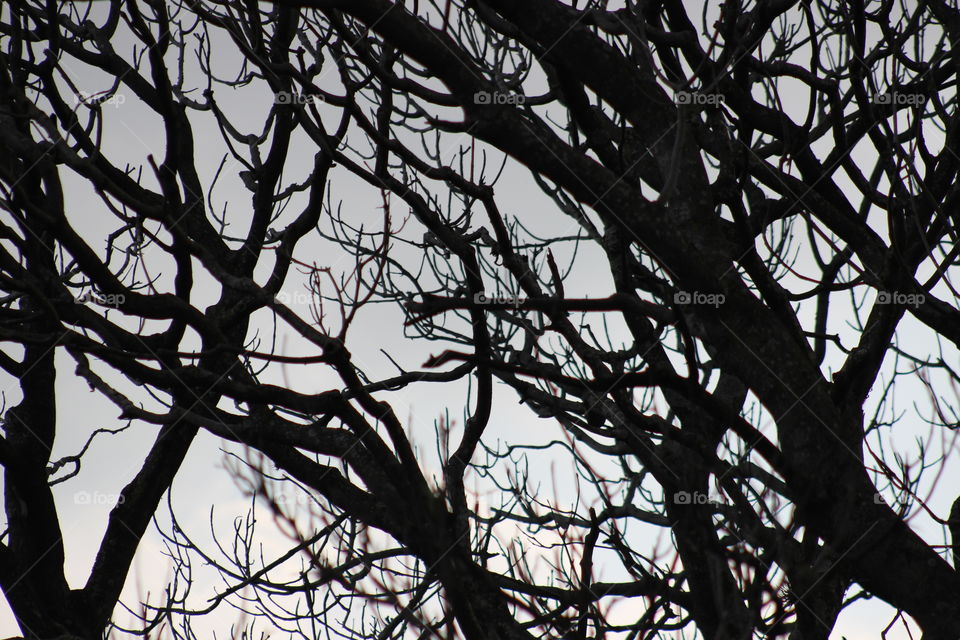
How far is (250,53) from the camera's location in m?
3.29

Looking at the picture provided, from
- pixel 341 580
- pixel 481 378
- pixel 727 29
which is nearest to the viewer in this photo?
pixel 341 580

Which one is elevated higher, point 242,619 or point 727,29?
point 727,29

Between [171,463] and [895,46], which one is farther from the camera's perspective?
[171,463]

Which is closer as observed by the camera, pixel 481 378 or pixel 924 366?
pixel 481 378

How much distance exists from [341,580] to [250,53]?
2.31 metres

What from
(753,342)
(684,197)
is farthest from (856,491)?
(684,197)

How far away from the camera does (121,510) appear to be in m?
4.26

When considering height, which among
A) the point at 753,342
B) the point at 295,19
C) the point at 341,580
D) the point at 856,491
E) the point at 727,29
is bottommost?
the point at 341,580

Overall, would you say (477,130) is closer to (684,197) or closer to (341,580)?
(684,197)

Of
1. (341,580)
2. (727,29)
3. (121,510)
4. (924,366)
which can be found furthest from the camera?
(121,510)

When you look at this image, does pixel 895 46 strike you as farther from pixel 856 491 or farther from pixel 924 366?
pixel 856 491

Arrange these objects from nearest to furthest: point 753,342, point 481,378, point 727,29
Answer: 1. point 753,342
2. point 727,29
3. point 481,378

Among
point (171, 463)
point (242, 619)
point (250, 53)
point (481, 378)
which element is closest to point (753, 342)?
point (481, 378)

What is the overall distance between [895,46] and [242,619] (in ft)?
13.5
